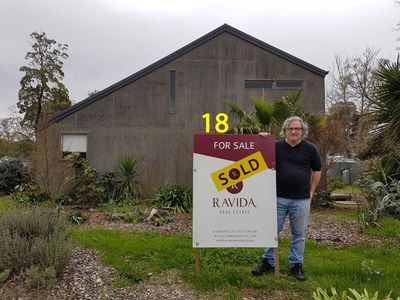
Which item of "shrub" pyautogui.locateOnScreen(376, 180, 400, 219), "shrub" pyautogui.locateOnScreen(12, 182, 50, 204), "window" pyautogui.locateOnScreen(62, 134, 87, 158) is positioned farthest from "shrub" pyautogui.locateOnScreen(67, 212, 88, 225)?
"shrub" pyautogui.locateOnScreen(376, 180, 400, 219)

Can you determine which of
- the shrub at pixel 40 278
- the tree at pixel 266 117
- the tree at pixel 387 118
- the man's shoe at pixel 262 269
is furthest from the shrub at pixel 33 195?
the tree at pixel 387 118

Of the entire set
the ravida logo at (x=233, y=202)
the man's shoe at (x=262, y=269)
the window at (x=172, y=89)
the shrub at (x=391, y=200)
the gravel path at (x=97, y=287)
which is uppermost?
the window at (x=172, y=89)

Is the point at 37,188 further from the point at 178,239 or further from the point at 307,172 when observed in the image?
the point at 307,172

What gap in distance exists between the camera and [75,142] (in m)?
14.2

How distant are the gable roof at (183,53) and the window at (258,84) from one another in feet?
3.60

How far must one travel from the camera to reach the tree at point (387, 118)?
9.78 meters

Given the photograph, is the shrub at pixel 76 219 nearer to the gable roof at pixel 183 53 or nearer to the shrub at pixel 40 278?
the shrub at pixel 40 278

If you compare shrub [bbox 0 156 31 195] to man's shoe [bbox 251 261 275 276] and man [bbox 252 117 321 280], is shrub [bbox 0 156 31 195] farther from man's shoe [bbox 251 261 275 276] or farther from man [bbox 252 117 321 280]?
man [bbox 252 117 321 280]

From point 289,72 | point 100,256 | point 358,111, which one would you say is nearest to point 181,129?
point 289,72

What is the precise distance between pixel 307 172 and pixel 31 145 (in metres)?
10.1

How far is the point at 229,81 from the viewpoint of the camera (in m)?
14.3

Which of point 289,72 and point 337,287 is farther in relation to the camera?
point 289,72

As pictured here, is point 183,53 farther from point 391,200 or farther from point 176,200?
point 391,200

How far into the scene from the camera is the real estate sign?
14.8ft
